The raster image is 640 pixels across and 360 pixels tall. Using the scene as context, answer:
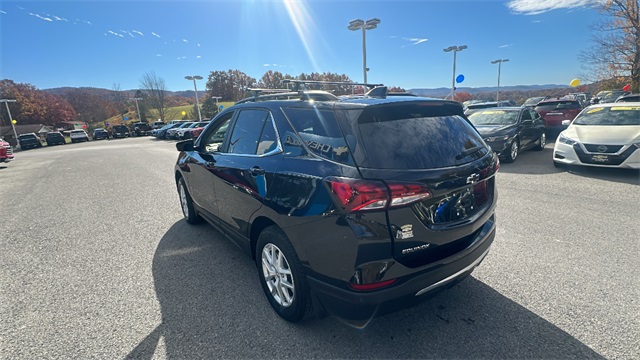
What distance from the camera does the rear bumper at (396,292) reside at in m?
1.91

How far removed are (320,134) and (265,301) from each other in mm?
1603

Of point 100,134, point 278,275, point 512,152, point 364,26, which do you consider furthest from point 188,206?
point 100,134

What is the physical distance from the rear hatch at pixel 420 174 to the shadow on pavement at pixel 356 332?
2.18ft

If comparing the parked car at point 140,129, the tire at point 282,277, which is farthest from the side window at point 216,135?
the parked car at point 140,129

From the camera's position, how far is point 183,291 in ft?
9.82

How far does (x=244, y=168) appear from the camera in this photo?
9.25 feet

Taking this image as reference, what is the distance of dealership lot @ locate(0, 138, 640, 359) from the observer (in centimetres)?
222

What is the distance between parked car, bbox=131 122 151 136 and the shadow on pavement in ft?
146

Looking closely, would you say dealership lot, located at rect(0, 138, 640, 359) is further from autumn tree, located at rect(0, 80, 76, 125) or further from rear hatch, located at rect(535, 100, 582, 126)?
autumn tree, located at rect(0, 80, 76, 125)

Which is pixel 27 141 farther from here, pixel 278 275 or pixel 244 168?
pixel 278 275

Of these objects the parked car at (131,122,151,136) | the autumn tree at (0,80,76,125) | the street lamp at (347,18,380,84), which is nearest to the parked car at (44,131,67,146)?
the parked car at (131,122,151,136)

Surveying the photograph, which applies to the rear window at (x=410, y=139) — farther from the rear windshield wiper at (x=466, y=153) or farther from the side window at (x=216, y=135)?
the side window at (x=216, y=135)

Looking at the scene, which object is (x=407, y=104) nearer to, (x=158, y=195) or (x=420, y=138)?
(x=420, y=138)

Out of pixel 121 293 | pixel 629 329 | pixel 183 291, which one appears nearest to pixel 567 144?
pixel 629 329
